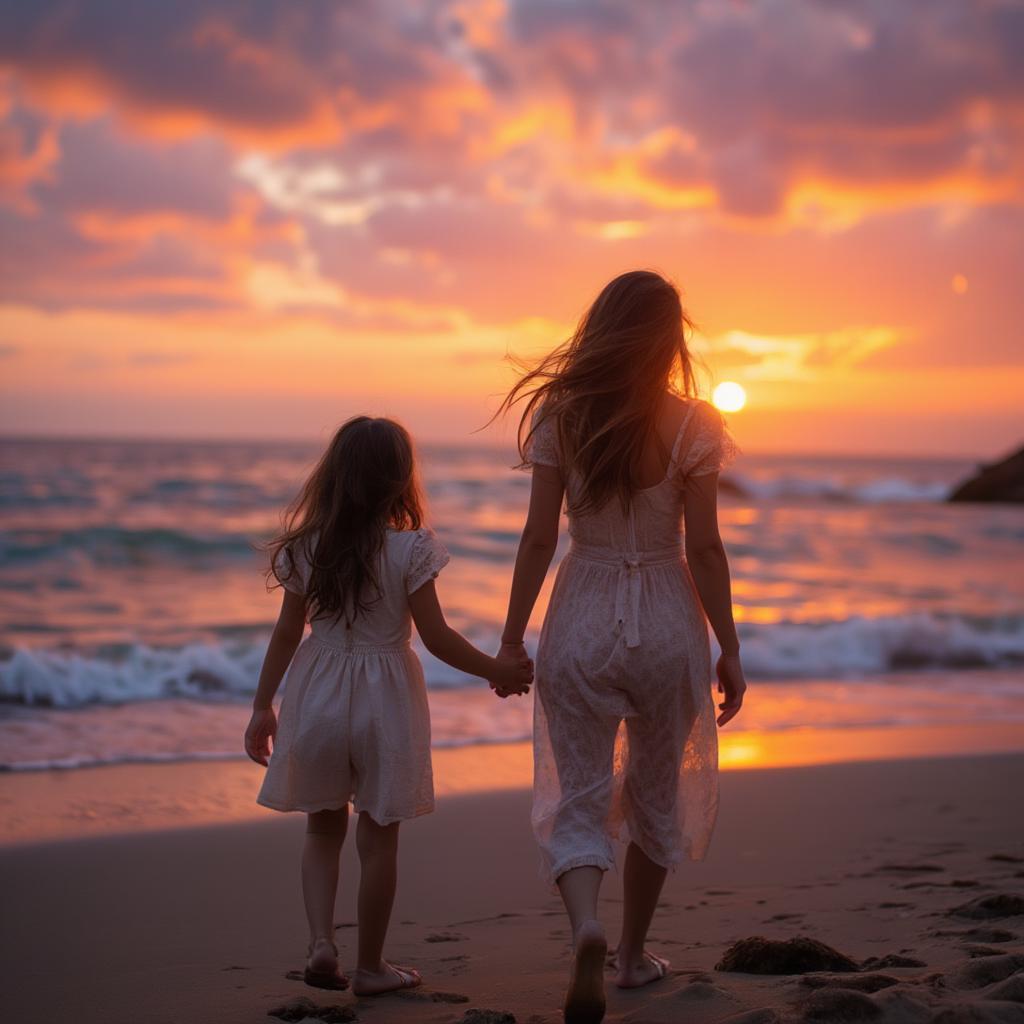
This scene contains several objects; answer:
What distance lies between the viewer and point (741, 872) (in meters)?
4.31

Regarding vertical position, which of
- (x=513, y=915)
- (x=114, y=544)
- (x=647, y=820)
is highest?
(x=114, y=544)

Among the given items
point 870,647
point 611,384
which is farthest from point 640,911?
point 870,647

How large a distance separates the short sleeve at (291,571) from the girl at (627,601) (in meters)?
0.59

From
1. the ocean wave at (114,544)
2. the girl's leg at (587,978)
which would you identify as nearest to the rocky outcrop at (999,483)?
the ocean wave at (114,544)

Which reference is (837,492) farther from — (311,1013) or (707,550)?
(311,1013)

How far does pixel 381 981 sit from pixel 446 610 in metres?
9.47

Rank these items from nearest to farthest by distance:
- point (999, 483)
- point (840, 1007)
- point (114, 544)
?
point (840, 1007)
point (114, 544)
point (999, 483)

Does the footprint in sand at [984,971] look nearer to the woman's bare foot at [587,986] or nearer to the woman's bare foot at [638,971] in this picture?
the woman's bare foot at [638,971]

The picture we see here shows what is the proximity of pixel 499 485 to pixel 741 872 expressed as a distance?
94.0 feet

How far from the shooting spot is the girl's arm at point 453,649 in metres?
3.07

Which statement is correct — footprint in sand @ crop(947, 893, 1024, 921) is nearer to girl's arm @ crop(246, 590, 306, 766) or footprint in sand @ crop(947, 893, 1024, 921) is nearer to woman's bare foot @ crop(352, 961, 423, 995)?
woman's bare foot @ crop(352, 961, 423, 995)

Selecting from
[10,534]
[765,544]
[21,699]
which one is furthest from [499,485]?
[21,699]

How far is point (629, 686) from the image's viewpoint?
297cm

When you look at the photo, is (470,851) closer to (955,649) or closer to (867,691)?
(867,691)
